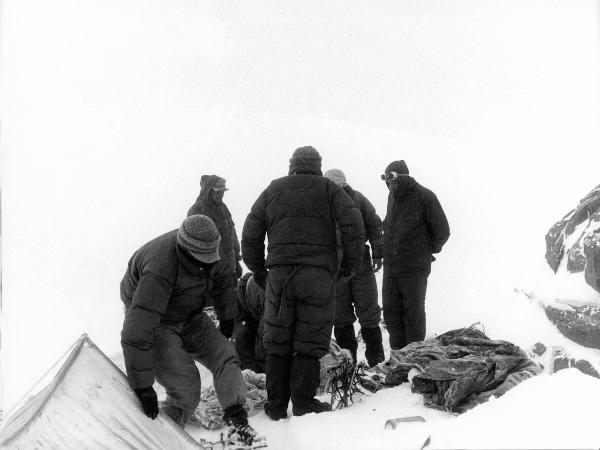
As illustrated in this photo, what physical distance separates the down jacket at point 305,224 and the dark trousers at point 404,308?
4.03 ft

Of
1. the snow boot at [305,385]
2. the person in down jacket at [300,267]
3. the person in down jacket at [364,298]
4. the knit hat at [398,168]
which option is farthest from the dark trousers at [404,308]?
the snow boot at [305,385]

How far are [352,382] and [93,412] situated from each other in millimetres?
1878

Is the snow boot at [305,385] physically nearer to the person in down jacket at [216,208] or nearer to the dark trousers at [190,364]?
the dark trousers at [190,364]

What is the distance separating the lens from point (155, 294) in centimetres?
309

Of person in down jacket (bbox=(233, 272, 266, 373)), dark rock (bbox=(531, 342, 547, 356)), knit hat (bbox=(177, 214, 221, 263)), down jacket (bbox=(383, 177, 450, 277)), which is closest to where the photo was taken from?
knit hat (bbox=(177, 214, 221, 263))

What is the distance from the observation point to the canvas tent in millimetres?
2369

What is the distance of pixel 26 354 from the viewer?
20.5ft

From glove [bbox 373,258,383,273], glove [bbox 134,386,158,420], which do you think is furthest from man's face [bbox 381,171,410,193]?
glove [bbox 134,386,158,420]

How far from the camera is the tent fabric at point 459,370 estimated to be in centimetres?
341

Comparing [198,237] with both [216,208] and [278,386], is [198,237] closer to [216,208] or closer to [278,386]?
[278,386]

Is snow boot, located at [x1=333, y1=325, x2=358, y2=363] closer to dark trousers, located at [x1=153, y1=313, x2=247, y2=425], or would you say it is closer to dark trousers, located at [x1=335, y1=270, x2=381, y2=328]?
dark trousers, located at [x1=335, y1=270, x2=381, y2=328]

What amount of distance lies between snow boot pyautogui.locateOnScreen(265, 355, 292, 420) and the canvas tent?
0.85m

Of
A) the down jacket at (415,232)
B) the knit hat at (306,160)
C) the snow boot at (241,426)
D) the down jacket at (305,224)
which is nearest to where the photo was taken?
the snow boot at (241,426)

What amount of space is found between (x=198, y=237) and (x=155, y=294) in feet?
1.30
